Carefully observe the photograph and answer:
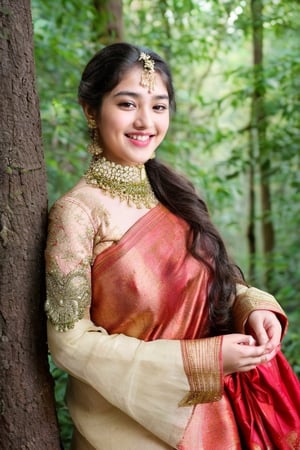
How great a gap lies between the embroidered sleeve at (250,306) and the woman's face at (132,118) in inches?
18.9

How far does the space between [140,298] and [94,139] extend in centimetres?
46

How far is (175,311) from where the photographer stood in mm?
1331

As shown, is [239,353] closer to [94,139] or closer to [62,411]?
[94,139]

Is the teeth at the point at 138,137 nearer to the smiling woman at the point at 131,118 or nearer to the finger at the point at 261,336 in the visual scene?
the smiling woman at the point at 131,118

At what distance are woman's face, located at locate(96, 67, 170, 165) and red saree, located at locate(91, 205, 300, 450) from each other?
18 centimetres

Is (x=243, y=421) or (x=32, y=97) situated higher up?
(x=32, y=97)

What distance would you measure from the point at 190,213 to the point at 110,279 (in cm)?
36

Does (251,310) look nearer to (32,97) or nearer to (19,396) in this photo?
(19,396)

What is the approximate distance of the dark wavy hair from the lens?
1.37 meters

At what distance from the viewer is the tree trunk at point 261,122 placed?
330 centimetres

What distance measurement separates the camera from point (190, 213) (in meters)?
1.51

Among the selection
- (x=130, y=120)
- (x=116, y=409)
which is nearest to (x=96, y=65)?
(x=130, y=120)

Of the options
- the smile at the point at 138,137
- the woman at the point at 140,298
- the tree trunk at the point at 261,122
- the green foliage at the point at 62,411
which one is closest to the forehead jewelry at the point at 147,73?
the woman at the point at 140,298

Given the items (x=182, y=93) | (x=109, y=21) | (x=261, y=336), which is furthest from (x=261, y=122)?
(x=261, y=336)
